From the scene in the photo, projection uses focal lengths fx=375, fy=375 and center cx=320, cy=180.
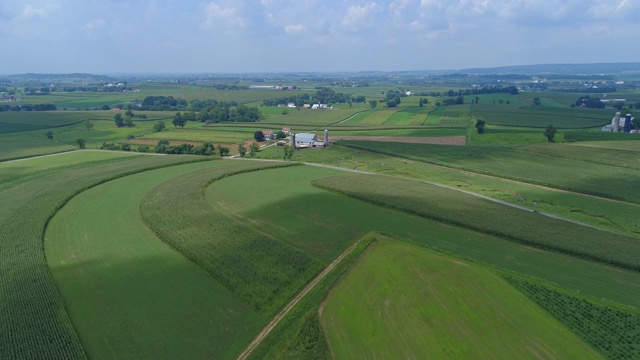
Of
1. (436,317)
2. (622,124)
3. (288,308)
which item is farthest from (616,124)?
(288,308)

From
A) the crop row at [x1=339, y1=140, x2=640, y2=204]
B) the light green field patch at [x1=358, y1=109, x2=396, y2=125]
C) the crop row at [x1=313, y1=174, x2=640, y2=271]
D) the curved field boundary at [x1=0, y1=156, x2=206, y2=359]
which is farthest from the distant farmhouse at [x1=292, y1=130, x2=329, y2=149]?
the curved field boundary at [x1=0, y1=156, x2=206, y2=359]

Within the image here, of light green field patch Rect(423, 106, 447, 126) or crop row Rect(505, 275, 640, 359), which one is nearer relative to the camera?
crop row Rect(505, 275, 640, 359)

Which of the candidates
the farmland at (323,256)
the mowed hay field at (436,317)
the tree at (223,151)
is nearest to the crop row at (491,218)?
the farmland at (323,256)

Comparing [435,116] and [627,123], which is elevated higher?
[435,116]

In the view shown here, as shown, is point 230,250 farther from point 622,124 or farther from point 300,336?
point 622,124

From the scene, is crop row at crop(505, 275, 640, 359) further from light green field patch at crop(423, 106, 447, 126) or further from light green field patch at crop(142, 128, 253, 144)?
light green field patch at crop(423, 106, 447, 126)
